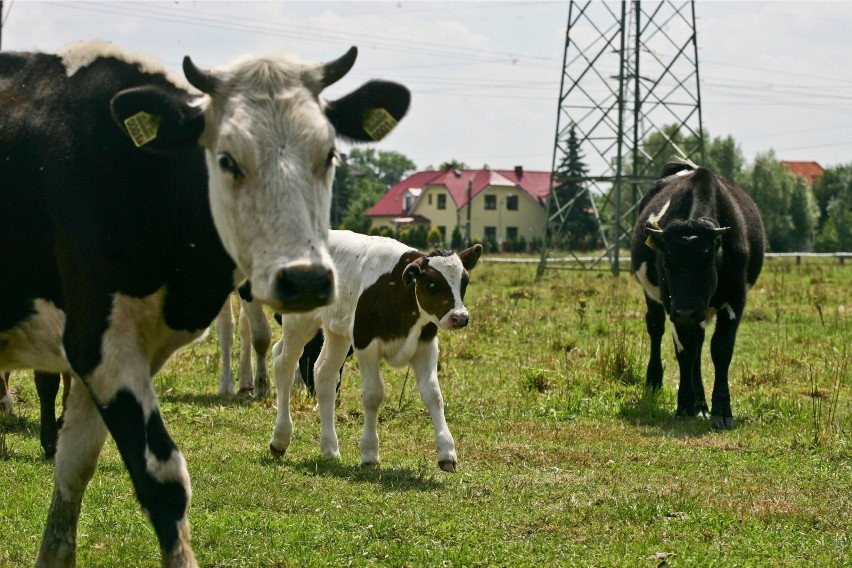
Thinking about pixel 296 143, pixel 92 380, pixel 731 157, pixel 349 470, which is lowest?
pixel 349 470

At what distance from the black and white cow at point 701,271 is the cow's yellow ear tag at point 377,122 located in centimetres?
642

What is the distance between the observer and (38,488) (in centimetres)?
770

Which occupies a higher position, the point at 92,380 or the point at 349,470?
the point at 92,380

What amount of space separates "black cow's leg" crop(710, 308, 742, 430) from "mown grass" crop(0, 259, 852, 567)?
10.3 inches

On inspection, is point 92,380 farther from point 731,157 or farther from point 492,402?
point 731,157

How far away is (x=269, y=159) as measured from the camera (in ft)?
14.9

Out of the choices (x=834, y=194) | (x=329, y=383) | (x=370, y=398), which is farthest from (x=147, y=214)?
(x=834, y=194)

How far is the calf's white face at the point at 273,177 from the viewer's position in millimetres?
4387

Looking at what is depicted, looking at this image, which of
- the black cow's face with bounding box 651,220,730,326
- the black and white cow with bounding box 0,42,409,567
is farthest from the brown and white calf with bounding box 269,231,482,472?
the black and white cow with bounding box 0,42,409,567

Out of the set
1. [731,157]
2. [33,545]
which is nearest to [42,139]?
[33,545]

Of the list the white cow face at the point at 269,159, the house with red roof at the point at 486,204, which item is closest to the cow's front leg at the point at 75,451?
the white cow face at the point at 269,159

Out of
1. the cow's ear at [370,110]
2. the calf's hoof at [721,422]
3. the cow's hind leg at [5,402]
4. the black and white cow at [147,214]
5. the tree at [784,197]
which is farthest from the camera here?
the tree at [784,197]

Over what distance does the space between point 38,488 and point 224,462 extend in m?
1.53

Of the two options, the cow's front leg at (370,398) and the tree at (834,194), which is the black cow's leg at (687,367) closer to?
the cow's front leg at (370,398)
